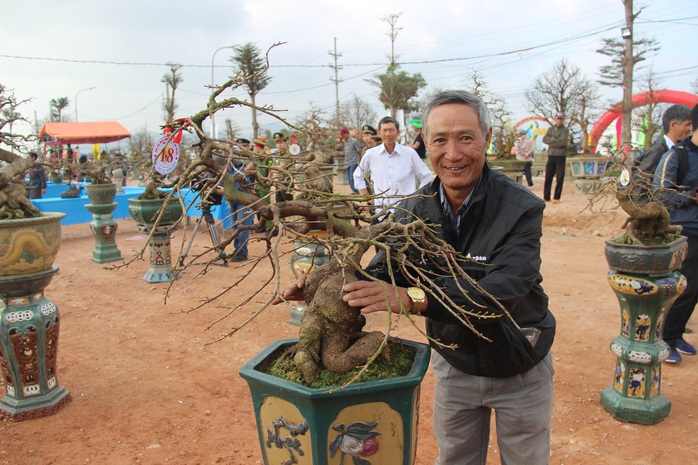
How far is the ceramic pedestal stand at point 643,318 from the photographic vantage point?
304 centimetres

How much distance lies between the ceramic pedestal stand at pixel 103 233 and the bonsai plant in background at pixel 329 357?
7.00 meters

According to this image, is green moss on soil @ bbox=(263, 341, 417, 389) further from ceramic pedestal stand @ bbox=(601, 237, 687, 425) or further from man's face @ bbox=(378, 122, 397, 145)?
man's face @ bbox=(378, 122, 397, 145)

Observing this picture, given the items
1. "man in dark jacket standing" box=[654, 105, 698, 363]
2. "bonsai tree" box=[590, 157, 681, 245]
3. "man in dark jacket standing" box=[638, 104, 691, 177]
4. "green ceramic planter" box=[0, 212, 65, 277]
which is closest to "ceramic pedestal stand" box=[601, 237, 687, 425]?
"bonsai tree" box=[590, 157, 681, 245]

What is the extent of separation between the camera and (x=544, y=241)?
28.5 feet

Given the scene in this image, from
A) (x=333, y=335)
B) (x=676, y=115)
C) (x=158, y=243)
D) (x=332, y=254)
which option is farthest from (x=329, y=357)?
(x=158, y=243)

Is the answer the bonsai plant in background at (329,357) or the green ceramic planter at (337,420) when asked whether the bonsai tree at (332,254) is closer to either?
the bonsai plant in background at (329,357)

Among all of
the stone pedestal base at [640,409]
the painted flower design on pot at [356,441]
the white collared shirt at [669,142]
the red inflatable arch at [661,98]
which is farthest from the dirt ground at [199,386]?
the red inflatable arch at [661,98]

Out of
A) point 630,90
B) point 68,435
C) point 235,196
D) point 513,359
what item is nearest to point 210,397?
point 68,435

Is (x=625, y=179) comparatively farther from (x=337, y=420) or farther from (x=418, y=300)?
(x=337, y=420)

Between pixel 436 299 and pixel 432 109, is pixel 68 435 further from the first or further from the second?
pixel 432 109

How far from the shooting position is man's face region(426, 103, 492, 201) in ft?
5.48

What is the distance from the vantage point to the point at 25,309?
3.27 meters

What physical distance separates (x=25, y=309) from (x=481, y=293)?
3051 millimetres

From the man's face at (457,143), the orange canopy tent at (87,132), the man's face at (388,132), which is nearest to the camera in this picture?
the man's face at (457,143)
